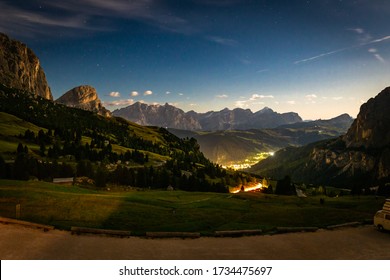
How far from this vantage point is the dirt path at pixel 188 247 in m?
24.2

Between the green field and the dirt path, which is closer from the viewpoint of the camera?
the dirt path

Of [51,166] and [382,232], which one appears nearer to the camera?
[382,232]

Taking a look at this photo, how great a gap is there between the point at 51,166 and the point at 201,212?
11975 cm

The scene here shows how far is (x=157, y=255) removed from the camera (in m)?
24.5

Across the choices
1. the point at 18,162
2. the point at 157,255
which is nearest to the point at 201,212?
the point at 157,255

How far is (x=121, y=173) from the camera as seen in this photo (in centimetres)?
14800

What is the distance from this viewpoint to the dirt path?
79.6 feet

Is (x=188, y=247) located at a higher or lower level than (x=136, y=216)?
higher

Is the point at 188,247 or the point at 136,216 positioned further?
the point at 136,216

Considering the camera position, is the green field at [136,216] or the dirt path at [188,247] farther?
the green field at [136,216]

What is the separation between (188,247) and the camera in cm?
2680
